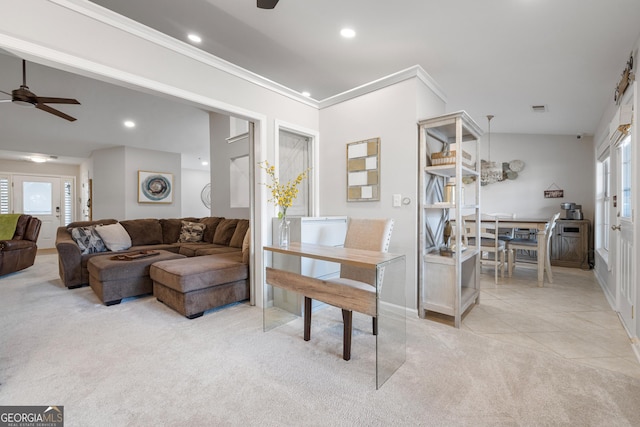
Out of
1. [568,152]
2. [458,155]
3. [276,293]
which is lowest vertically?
[276,293]

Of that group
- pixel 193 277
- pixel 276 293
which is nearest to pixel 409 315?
pixel 276 293

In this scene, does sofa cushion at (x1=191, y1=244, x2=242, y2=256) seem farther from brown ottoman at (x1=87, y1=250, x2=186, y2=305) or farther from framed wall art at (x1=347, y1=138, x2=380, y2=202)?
framed wall art at (x1=347, y1=138, x2=380, y2=202)

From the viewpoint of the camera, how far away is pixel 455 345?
2.22m

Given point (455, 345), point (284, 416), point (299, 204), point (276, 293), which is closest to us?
point (284, 416)

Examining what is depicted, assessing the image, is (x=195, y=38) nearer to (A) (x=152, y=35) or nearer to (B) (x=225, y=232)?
(A) (x=152, y=35)

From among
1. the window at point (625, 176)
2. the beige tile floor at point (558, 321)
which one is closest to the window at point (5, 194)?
the beige tile floor at point (558, 321)

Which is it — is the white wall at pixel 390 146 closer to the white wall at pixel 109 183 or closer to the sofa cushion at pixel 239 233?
the sofa cushion at pixel 239 233

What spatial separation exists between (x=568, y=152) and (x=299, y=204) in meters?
5.47

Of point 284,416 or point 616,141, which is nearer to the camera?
point 284,416

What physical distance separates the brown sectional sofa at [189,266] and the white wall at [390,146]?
1378mm

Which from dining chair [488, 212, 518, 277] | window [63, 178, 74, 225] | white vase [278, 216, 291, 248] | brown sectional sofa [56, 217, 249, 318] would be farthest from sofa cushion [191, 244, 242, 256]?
window [63, 178, 74, 225]

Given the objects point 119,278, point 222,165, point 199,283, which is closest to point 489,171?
point 222,165

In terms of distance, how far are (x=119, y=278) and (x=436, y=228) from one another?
367 centimetres

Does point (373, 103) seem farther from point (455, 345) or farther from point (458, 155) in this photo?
point (455, 345)
